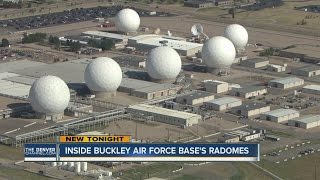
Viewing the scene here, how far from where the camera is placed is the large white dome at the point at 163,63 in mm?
111812

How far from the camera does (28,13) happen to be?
166 metres

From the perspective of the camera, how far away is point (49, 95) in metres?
96.4

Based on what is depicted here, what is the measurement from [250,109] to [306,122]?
691 centimetres

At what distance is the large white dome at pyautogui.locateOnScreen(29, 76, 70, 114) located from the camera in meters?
96.2

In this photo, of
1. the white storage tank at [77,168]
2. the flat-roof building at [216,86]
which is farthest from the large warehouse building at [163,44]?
the white storage tank at [77,168]

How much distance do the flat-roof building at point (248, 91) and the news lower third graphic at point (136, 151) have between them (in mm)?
51715

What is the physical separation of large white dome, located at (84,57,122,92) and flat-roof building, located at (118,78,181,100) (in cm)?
331

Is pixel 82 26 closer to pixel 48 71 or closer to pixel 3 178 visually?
pixel 48 71

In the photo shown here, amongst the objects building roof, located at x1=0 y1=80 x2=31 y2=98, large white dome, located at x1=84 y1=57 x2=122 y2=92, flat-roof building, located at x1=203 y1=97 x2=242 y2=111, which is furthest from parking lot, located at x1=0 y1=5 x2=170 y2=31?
flat-roof building, located at x1=203 y1=97 x2=242 y2=111

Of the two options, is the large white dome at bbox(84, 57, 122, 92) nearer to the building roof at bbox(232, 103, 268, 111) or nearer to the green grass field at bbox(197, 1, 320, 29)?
the building roof at bbox(232, 103, 268, 111)

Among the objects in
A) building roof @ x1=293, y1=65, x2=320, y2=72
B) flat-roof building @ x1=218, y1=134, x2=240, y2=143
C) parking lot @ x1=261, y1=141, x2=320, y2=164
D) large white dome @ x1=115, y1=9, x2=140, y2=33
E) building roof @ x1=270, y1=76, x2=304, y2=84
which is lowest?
parking lot @ x1=261, y1=141, x2=320, y2=164

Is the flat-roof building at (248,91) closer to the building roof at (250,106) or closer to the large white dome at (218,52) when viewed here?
the building roof at (250,106)

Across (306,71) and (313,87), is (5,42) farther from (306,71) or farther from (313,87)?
(313,87)

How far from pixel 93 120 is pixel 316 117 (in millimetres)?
23606
